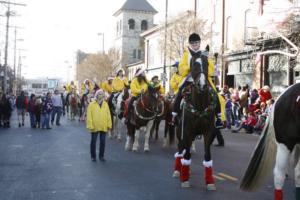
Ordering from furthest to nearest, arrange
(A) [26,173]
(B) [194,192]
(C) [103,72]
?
(C) [103,72], (A) [26,173], (B) [194,192]

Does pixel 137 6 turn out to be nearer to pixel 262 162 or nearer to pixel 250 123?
pixel 250 123

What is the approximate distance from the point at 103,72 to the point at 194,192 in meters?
63.1

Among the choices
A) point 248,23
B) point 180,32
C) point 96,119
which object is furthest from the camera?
point 180,32

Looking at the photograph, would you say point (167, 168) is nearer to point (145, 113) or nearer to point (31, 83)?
point (145, 113)

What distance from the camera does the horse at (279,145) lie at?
21.6 ft

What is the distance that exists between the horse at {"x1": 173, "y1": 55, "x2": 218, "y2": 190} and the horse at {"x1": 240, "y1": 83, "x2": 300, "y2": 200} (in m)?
1.25

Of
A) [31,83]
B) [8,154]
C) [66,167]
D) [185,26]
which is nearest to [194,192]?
[66,167]

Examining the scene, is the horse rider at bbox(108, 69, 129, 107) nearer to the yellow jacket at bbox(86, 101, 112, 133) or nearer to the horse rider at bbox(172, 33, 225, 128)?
the yellow jacket at bbox(86, 101, 112, 133)

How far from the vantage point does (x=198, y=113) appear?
26.6ft

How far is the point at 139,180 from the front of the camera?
905 centimetres

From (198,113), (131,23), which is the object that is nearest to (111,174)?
(198,113)

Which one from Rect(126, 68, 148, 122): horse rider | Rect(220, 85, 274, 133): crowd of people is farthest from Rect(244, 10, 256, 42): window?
Rect(126, 68, 148, 122): horse rider

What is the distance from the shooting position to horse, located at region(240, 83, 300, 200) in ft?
21.6

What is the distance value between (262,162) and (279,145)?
522 millimetres
